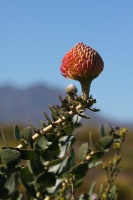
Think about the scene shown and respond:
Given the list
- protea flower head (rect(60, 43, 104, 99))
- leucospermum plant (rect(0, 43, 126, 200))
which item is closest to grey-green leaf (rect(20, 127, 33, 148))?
leucospermum plant (rect(0, 43, 126, 200))

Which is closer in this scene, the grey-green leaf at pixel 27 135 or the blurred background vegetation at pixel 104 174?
the grey-green leaf at pixel 27 135

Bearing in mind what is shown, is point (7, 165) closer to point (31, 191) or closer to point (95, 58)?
point (95, 58)

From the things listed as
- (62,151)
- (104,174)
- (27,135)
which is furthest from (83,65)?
(104,174)

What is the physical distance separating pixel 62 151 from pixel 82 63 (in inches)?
29.8

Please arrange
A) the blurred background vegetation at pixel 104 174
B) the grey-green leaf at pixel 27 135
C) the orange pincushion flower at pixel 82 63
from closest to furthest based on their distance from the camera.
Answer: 1. the orange pincushion flower at pixel 82 63
2. the grey-green leaf at pixel 27 135
3. the blurred background vegetation at pixel 104 174

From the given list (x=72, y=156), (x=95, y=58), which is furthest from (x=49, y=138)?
(x=72, y=156)

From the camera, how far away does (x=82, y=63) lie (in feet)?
5.71

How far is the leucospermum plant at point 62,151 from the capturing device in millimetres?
1763

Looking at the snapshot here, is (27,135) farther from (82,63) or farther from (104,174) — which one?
(104,174)

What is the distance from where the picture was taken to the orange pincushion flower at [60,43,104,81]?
5.69ft

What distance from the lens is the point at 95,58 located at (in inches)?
68.7

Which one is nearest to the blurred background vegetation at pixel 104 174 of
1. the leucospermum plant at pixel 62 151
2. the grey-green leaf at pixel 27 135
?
the leucospermum plant at pixel 62 151

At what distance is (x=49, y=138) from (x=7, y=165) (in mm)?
187

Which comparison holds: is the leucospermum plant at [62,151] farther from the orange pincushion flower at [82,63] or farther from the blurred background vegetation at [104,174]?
the blurred background vegetation at [104,174]
